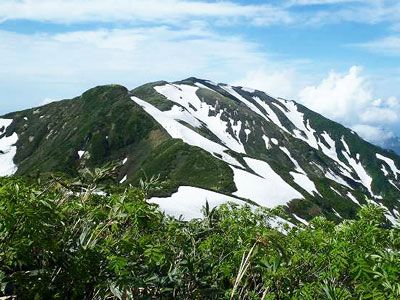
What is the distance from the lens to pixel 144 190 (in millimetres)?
9273

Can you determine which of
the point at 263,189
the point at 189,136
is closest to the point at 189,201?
the point at 263,189

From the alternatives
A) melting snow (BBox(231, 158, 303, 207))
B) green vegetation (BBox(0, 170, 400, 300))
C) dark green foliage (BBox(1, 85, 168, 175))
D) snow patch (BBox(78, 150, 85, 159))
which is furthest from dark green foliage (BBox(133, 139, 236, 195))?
green vegetation (BBox(0, 170, 400, 300))

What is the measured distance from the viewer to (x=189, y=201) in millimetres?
76812

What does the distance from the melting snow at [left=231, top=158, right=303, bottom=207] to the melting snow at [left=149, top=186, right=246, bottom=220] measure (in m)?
16.9

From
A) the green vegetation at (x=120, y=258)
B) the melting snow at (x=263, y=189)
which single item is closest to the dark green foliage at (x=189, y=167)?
the melting snow at (x=263, y=189)

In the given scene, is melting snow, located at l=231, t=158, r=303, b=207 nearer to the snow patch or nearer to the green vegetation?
the snow patch

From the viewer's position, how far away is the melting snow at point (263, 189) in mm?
101562

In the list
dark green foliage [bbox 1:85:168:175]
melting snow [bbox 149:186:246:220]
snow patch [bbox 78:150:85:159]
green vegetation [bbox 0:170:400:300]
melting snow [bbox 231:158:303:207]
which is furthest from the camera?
snow patch [bbox 78:150:85:159]

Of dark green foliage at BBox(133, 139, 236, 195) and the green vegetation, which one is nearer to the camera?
the green vegetation

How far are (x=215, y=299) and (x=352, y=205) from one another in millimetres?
143687

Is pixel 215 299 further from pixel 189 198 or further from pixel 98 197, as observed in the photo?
pixel 189 198

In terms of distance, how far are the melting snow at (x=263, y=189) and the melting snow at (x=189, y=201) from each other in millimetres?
16930

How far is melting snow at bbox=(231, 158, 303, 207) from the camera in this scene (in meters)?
102

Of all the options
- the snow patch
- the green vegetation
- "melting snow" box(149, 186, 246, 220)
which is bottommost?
the snow patch
